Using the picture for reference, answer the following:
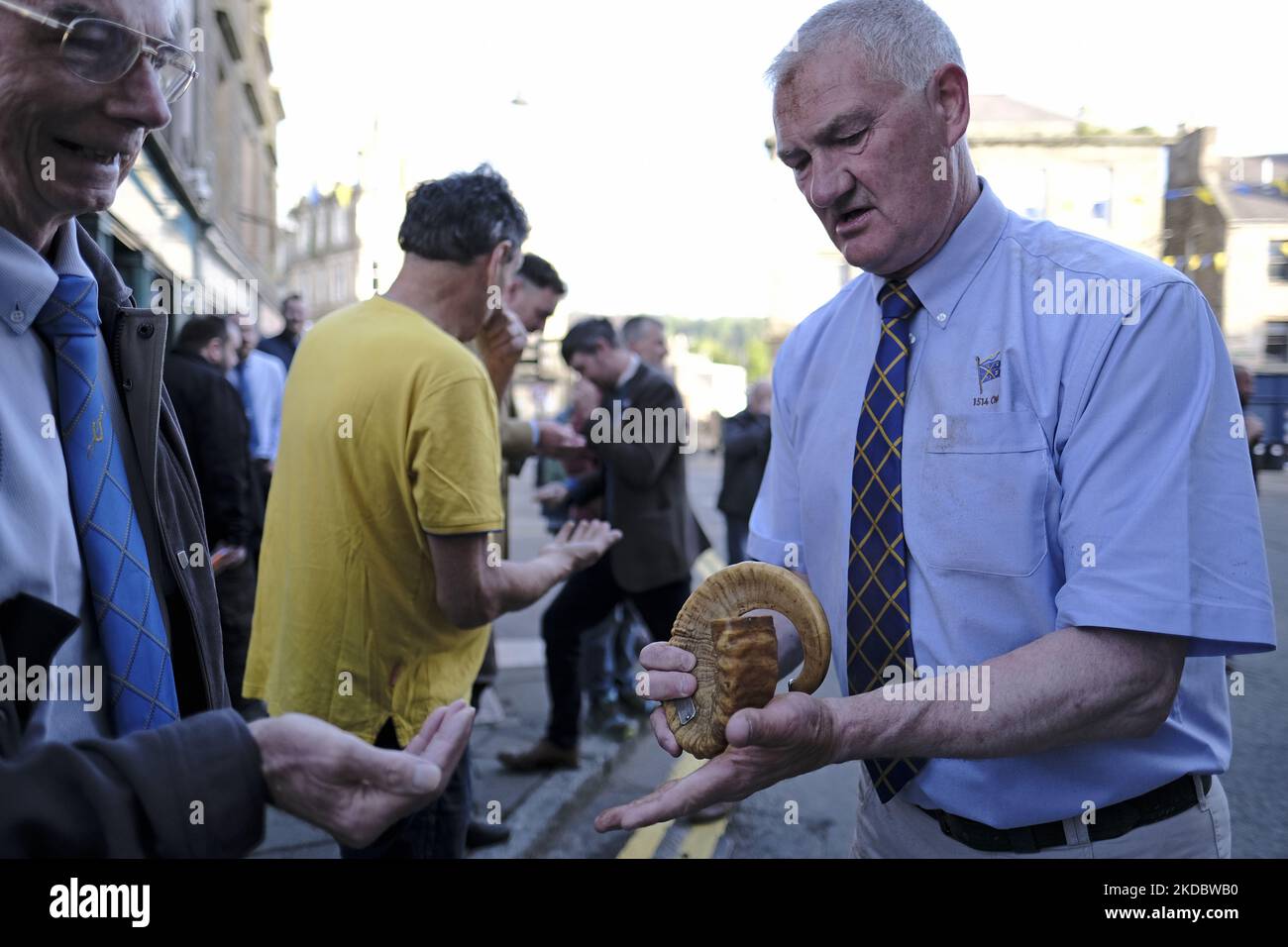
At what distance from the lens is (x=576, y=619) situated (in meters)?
5.72

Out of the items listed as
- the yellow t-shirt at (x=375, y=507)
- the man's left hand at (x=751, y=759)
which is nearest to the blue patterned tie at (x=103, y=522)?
the man's left hand at (x=751, y=759)

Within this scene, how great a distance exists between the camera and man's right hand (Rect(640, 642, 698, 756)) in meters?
1.77

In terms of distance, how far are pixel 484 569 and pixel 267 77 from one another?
96.3ft

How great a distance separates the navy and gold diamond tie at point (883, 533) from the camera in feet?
6.48

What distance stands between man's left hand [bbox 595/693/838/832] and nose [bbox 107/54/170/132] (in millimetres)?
1229

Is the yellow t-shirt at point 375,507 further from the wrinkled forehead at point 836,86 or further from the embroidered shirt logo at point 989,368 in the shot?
the embroidered shirt logo at point 989,368

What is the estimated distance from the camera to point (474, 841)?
4594 millimetres

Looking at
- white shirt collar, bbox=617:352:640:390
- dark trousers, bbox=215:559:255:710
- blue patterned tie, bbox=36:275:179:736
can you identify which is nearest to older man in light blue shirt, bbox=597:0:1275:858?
blue patterned tie, bbox=36:275:179:736

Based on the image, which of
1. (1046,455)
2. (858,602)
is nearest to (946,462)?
(1046,455)

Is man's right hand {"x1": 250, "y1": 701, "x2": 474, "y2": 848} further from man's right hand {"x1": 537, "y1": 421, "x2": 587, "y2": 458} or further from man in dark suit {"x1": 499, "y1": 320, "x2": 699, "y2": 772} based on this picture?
man in dark suit {"x1": 499, "y1": 320, "x2": 699, "y2": 772}

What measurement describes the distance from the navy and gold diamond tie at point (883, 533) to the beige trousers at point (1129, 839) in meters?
0.09

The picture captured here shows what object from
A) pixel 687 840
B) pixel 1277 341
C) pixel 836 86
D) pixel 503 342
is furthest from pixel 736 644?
pixel 1277 341
